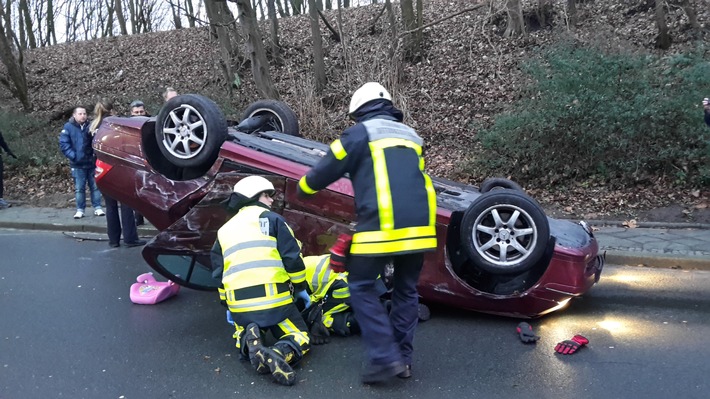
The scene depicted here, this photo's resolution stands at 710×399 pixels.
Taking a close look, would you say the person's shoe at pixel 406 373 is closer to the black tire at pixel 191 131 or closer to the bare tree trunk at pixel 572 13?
the black tire at pixel 191 131

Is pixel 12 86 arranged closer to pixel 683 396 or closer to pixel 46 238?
pixel 46 238

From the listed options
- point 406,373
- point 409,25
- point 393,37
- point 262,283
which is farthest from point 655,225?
point 409,25

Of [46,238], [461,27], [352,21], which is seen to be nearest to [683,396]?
[46,238]

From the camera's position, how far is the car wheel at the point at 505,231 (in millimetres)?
4496

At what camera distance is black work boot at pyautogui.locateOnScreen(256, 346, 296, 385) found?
400 centimetres

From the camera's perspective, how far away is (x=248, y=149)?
5.29 meters

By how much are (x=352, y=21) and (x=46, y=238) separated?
11.8 metres

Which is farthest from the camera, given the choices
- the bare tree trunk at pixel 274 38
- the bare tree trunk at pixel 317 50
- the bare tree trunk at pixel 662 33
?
the bare tree trunk at pixel 274 38

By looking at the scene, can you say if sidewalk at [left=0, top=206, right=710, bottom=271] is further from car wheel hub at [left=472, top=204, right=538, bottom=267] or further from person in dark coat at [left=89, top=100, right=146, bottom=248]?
car wheel hub at [left=472, top=204, right=538, bottom=267]

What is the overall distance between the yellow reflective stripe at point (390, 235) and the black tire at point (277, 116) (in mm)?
3004

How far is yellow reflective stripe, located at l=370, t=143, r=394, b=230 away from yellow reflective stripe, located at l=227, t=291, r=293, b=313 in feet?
3.02

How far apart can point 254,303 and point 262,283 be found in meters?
0.14

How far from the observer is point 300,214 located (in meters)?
5.04

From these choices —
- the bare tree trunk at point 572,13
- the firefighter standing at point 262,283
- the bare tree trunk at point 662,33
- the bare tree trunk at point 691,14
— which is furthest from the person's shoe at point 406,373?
the bare tree trunk at point 572,13
